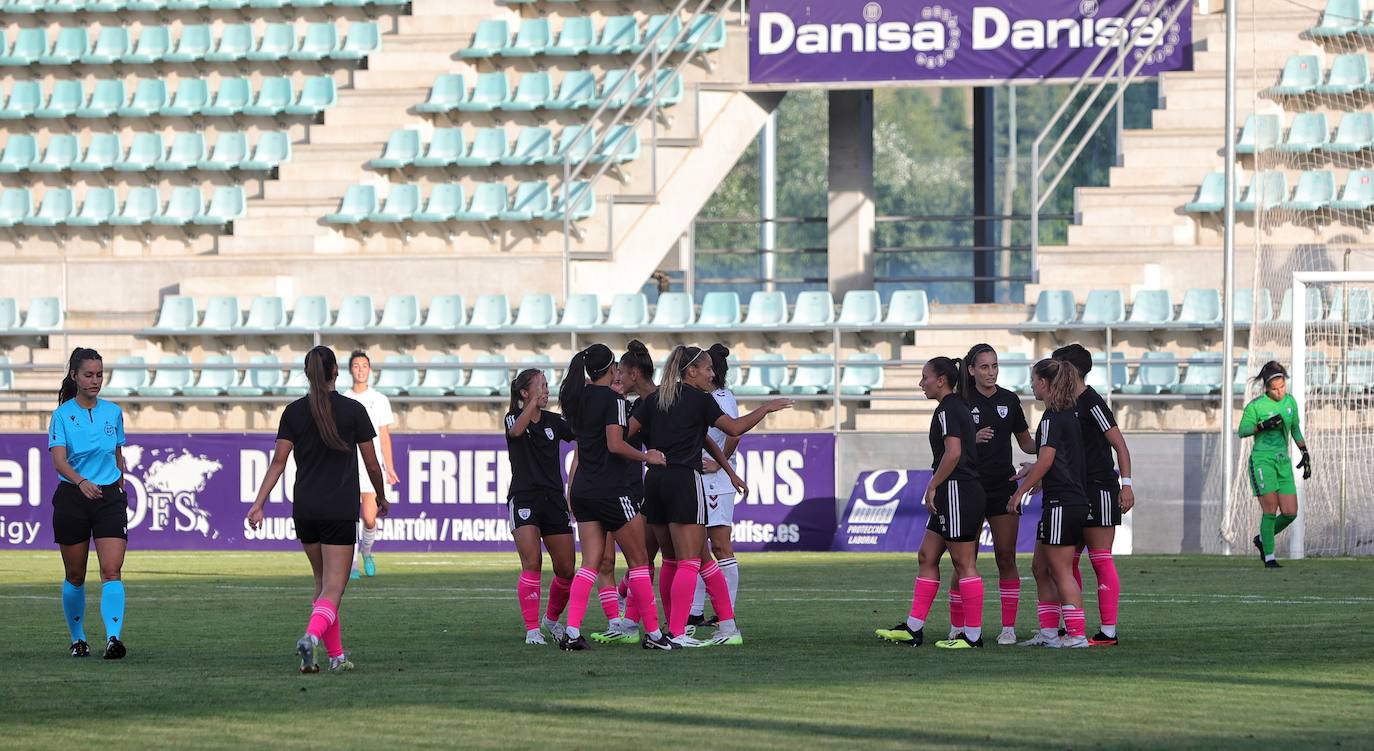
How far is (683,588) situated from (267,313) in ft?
54.6

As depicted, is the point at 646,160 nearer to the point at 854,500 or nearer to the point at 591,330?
the point at 591,330

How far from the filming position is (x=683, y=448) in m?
11.7

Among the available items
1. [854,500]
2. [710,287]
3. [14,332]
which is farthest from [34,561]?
[710,287]

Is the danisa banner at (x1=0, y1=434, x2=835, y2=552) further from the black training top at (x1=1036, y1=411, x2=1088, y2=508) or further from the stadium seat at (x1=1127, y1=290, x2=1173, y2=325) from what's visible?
the black training top at (x1=1036, y1=411, x2=1088, y2=508)

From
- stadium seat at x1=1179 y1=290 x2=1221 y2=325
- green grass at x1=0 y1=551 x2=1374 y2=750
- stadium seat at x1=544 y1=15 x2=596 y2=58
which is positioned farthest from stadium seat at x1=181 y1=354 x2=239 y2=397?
stadium seat at x1=1179 y1=290 x2=1221 y2=325

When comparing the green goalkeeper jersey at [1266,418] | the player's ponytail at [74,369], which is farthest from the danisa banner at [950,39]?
the player's ponytail at [74,369]

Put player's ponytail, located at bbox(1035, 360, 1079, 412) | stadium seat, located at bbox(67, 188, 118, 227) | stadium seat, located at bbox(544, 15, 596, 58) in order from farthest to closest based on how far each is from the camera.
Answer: stadium seat, located at bbox(67, 188, 118, 227) → stadium seat, located at bbox(544, 15, 596, 58) → player's ponytail, located at bbox(1035, 360, 1079, 412)

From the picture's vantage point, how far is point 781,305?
2634cm

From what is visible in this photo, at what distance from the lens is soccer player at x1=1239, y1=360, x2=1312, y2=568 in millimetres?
18859

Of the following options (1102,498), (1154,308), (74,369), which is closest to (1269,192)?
(1154,308)

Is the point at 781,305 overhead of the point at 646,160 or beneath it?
beneath

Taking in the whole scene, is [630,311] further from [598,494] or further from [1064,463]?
[1064,463]

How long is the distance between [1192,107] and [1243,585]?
12.9m

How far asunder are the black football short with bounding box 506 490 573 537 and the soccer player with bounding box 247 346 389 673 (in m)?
1.73
